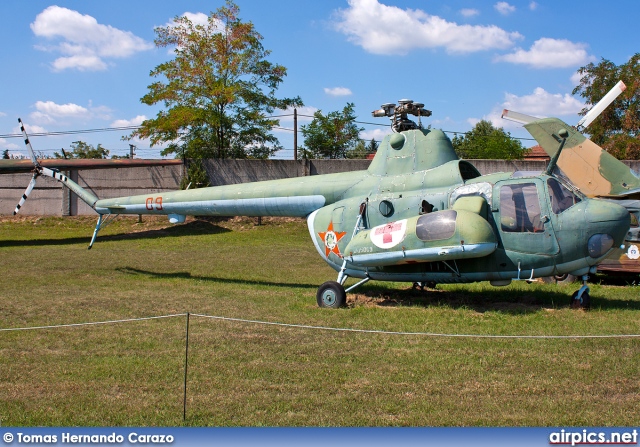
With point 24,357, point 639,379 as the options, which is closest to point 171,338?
point 24,357

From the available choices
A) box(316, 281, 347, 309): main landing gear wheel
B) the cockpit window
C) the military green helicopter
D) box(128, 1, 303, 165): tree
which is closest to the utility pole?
box(128, 1, 303, 165): tree

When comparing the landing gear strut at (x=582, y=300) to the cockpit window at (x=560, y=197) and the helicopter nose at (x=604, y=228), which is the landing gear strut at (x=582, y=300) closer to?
the helicopter nose at (x=604, y=228)

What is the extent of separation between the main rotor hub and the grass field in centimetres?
357

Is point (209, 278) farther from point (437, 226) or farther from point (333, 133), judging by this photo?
point (333, 133)

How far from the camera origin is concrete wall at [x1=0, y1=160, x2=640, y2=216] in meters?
29.1

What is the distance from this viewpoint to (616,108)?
37.2 metres

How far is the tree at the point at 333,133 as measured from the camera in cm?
5031

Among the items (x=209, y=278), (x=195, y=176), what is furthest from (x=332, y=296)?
(x=195, y=176)

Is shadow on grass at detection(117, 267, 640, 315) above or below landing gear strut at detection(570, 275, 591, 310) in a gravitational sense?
below

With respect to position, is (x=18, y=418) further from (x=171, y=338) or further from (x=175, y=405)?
(x=171, y=338)

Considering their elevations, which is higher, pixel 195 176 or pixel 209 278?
pixel 195 176

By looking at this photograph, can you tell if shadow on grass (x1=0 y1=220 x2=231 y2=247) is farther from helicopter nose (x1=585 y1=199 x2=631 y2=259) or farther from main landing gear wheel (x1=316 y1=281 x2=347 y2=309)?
helicopter nose (x1=585 y1=199 x2=631 y2=259)

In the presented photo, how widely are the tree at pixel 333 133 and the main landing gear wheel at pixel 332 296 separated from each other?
39.4 metres

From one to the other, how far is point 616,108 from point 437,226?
32600mm
